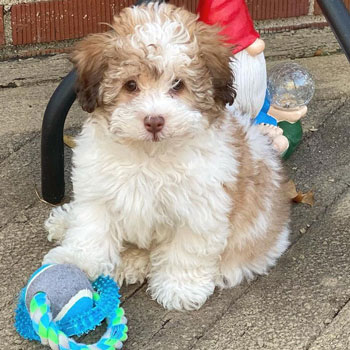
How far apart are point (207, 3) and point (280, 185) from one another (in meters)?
1.01

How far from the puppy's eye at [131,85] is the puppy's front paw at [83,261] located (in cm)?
83

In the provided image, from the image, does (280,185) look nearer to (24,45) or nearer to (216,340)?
(216,340)

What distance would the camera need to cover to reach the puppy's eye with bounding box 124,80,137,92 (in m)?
2.95

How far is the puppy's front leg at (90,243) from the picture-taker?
3379 mm

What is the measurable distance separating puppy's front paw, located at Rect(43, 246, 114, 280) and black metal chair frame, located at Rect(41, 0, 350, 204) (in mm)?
674

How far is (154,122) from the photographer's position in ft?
9.40

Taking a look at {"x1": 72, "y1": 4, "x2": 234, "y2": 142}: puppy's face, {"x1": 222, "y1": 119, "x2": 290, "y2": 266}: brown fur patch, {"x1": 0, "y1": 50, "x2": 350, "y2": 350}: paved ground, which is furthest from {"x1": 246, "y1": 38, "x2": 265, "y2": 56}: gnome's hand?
{"x1": 72, "y1": 4, "x2": 234, "y2": 142}: puppy's face

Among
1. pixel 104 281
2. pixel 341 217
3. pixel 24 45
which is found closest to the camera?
pixel 104 281

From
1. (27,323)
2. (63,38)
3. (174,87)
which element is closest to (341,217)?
(174,87)

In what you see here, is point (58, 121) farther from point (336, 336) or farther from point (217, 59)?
point (336, 336)

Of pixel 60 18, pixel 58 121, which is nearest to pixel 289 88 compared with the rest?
pixel 58 121

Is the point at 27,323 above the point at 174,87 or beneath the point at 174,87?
beneath

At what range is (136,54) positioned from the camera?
2900mm

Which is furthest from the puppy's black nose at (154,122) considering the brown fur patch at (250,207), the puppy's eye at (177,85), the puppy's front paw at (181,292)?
the puppy's front paw at (181,292)
